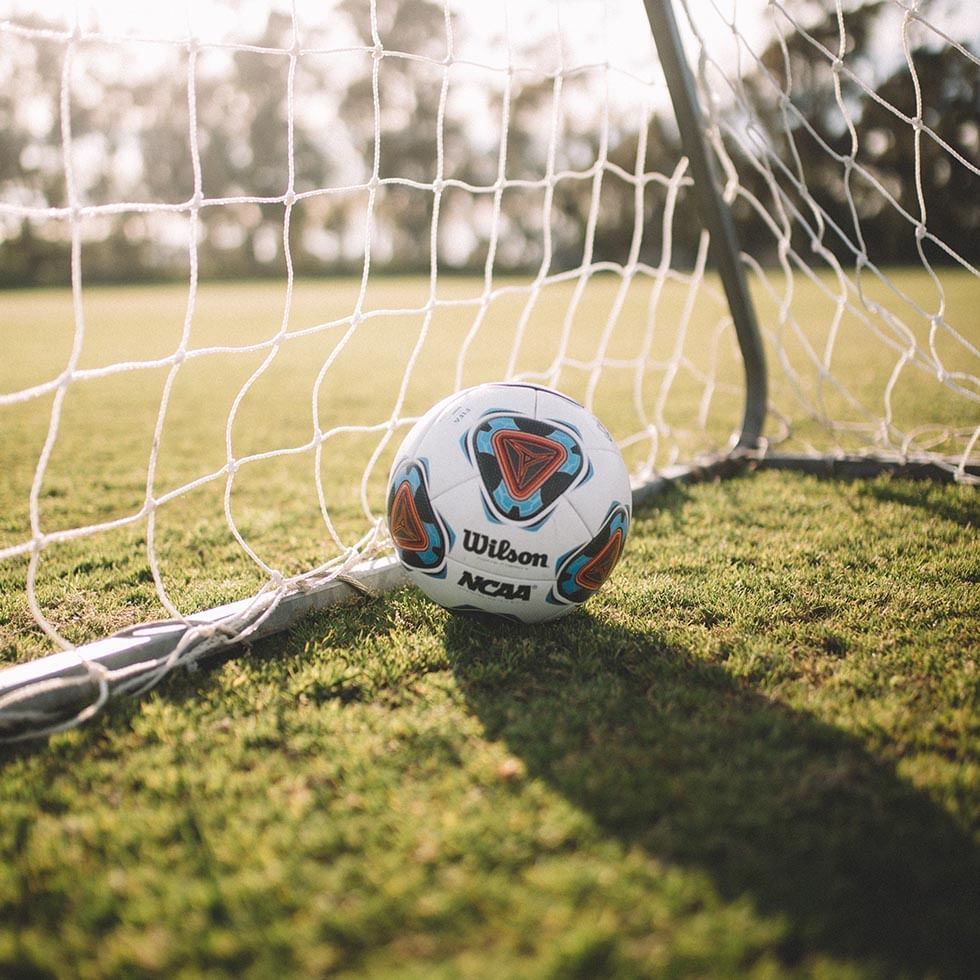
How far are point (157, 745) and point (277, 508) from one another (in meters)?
1.68

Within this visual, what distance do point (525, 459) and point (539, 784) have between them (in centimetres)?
79

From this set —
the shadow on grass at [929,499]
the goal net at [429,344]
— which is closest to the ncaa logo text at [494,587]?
the goal net at [429,344]

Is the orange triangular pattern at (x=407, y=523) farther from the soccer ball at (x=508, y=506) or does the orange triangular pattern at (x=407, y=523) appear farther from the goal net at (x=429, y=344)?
the goal net at (x=429, y=344)

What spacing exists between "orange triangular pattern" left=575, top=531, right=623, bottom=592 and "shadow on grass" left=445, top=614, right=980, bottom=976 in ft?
0.55

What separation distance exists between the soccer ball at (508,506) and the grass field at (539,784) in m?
0.16

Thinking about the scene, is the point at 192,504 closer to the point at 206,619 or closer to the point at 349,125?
the point at 206,619

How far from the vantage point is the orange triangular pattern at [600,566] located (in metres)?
2.05

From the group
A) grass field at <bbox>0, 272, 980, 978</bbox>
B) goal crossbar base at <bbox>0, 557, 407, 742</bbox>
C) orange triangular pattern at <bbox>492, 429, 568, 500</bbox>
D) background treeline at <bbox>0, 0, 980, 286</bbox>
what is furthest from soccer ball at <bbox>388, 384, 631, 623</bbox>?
background treeline at <bbox>0, 0, 980, 286</bbox>

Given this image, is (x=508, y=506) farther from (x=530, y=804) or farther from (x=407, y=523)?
(x=530, y=804)

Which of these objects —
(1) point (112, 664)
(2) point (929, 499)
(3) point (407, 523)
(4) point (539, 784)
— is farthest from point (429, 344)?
(4) point (539, 784)

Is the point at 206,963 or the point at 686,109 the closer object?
the point at 206,963

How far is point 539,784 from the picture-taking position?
4.99 feet

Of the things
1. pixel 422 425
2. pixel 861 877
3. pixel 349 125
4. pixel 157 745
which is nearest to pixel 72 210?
pixel 422 425

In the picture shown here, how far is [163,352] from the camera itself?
8.98 metres
